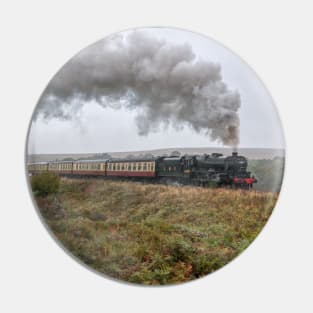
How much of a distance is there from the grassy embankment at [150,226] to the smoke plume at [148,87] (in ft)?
2.43

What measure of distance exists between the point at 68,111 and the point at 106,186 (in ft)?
3.12

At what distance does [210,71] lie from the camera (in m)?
5.04

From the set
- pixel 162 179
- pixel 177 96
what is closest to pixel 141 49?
pixel 177 96

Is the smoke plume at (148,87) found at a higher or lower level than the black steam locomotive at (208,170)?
higher

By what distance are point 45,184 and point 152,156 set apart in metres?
1.26

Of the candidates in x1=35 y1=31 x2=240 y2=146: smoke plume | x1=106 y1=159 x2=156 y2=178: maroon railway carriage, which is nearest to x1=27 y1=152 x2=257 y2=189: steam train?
x1=106 y1=159 x2=156 y2=178: maroon railway carriage

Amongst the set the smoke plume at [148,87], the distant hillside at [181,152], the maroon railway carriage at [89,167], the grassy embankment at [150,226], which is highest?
the smoke plume at [148,87]

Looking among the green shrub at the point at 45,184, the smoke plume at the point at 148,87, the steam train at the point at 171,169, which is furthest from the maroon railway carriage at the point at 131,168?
the green shrub at the point at 45,184

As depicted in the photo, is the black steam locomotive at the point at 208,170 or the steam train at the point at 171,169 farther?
the black steam locomotive at the point at 208,170

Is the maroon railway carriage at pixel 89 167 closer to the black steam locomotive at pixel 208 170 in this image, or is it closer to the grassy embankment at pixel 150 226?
the grassy embankment at pixel 150 226

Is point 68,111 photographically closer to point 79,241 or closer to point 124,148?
point 124,148

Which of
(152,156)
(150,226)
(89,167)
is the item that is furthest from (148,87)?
(150,226)

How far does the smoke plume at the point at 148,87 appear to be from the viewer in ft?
16.0

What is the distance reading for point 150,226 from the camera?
4.94 meters
